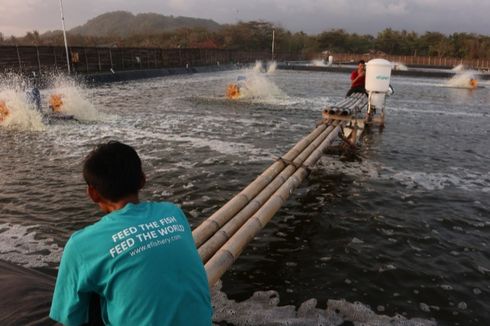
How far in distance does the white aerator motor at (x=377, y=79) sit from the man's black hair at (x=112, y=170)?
14.0 metres

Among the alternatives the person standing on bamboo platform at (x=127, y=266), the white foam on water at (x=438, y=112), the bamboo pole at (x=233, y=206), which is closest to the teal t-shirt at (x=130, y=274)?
the person standing on bamboo platform at (x=127, y=266)

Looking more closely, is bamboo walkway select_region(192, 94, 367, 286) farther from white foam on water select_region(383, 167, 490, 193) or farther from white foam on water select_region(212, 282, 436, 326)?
white foam on water select_region(383, 167, 490, 193)

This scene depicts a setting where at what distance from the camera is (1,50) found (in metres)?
25.5

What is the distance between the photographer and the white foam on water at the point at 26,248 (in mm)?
5453

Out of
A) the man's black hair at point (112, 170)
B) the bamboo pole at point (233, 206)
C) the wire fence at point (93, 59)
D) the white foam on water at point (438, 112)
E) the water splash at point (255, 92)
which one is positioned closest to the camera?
the man's black hair at point (112, 170)

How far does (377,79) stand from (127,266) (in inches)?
572

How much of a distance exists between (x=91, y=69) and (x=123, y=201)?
3403cm

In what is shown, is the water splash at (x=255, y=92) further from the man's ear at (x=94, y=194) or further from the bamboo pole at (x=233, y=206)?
the man's ear at (x=94, y=194)

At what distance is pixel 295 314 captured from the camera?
4.50m

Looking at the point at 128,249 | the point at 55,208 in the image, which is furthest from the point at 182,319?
the point at 55,208

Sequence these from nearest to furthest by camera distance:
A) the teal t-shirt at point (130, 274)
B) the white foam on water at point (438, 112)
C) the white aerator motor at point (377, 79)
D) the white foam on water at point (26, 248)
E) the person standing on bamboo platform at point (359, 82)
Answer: the teal t-shirt at point (130, 274) → the white foam on water at point (26, 248) → the white aerator motor at point (377, 79) → the person standing on bamboo platform at point (359, 82) → the white foam on water at point (438, 112)

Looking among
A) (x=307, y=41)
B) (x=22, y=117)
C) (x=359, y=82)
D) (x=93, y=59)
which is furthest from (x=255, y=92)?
(x=307, y=41)

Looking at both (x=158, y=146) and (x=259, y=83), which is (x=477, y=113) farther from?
(x=158, y=146)

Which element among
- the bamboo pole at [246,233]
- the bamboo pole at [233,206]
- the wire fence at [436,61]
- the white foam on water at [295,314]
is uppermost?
the wire fence at [436,61]
